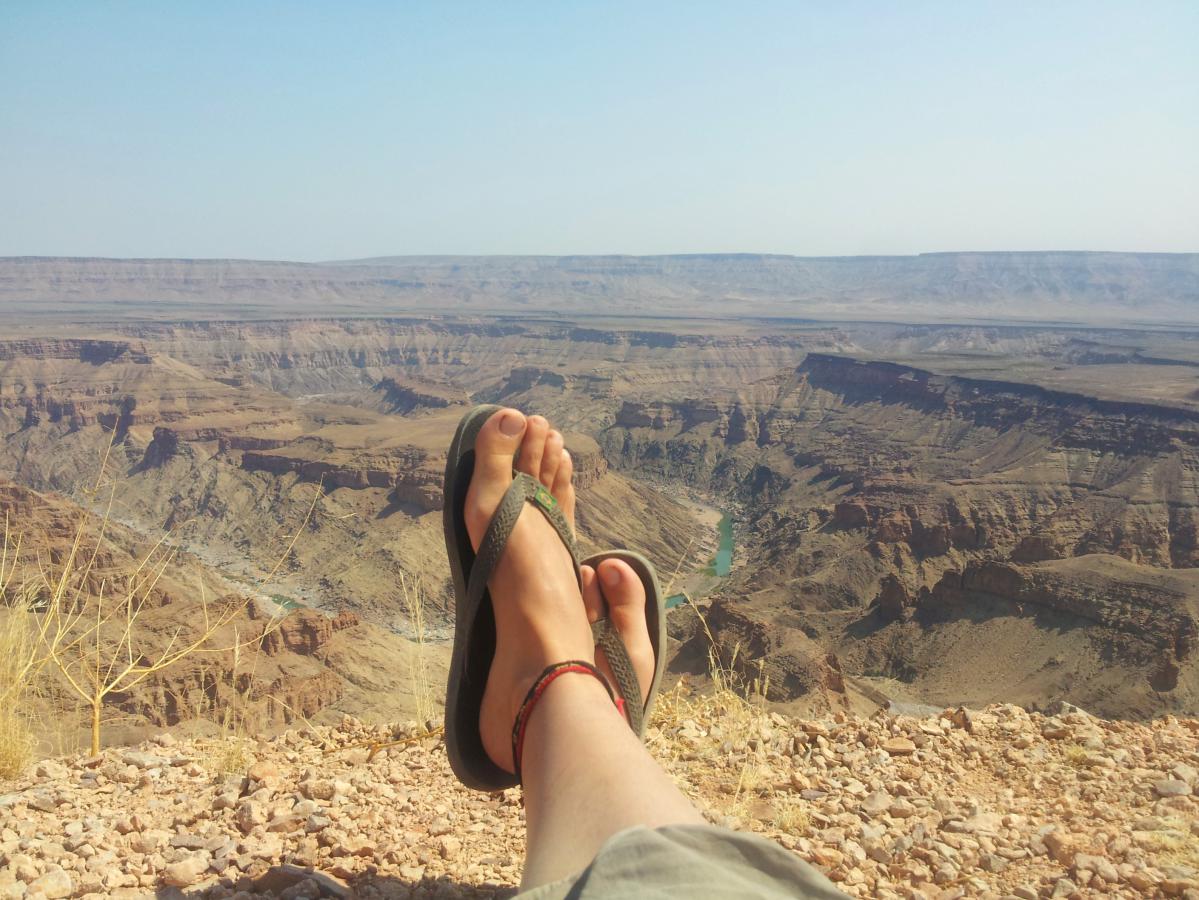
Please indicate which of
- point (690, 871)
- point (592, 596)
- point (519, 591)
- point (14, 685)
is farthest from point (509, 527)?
point (14, 685)

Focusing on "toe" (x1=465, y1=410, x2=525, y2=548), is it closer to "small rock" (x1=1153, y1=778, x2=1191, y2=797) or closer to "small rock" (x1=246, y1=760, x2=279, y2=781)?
"small rock" (x1=246, y1=760, x2=279, y2=781)

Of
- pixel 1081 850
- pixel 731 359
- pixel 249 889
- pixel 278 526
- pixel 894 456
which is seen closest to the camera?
pixel 249 889

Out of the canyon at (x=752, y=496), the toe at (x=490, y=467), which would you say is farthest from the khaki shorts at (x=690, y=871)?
the toe at (x=490, y=467)

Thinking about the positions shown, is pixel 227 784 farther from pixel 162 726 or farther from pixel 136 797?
pixel 162 726

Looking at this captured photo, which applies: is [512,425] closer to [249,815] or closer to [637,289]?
[249,815]

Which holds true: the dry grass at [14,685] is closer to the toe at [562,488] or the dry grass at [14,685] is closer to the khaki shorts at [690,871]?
the toe at [562,488]

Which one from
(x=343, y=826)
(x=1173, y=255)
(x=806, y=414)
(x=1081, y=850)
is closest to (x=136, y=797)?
(x=343, y=826)

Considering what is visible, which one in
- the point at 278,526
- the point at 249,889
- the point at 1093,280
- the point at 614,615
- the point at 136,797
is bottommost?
the point at 278,526

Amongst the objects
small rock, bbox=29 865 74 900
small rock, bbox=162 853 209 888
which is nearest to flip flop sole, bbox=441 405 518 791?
small rock, bbox=162 853 209 888
